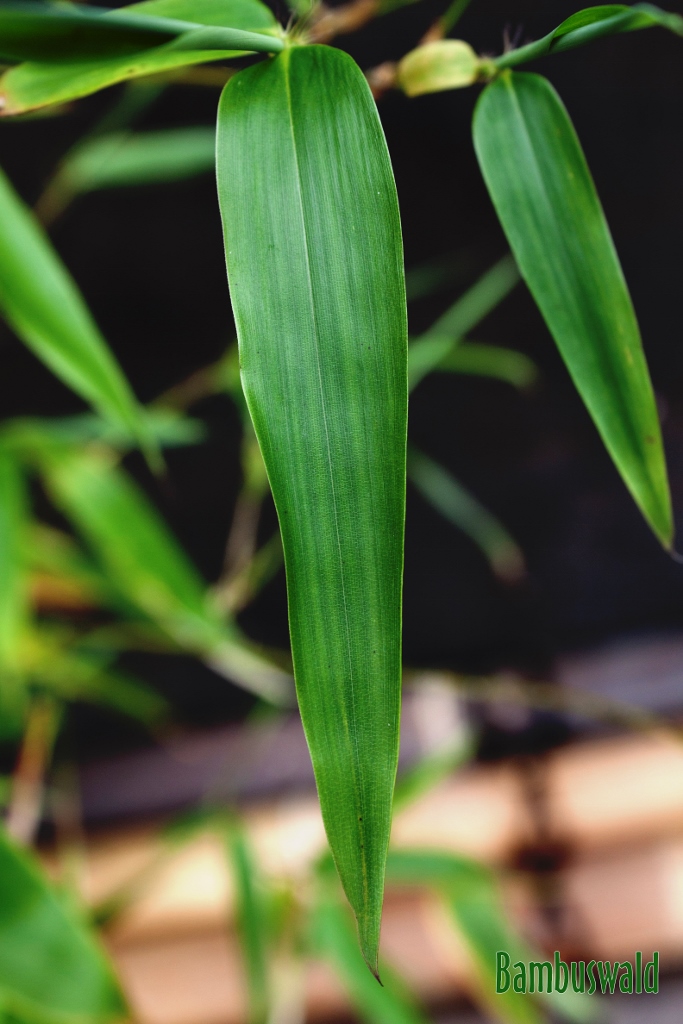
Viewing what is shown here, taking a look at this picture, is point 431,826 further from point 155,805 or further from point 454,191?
point 454,191

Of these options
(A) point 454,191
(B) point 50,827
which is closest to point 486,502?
(A) point 454,191

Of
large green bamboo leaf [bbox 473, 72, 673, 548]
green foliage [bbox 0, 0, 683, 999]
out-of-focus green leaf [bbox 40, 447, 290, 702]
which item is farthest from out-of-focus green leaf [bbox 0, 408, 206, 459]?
large green bamboo leaf [bbox 473, 72, 673, 548]

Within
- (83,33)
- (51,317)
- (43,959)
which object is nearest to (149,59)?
(83,33)

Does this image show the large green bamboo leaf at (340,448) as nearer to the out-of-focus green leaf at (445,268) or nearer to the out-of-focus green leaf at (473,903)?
the out-of-focus green leaf at (473,903)

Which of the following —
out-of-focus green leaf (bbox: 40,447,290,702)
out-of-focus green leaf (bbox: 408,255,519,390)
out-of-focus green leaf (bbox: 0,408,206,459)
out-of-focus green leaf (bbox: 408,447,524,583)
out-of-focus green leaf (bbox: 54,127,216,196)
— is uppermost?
out-of-focus green leaf (bbox: 54,127,216,196)

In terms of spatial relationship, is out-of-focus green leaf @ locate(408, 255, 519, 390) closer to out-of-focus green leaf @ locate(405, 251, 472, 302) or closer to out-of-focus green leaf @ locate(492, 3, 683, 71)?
out-of-focus green leaf @ locate(405, 251, 472, 302)

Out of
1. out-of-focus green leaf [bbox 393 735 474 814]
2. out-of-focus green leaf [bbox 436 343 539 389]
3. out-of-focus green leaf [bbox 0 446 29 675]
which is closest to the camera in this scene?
out-of-focus green leaf [bbox 0 446 29 675]

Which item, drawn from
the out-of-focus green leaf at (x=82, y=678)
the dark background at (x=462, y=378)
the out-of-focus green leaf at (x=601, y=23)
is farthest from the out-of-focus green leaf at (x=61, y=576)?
the out-of-focus green leaf at (x=601, y=23)
